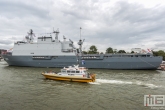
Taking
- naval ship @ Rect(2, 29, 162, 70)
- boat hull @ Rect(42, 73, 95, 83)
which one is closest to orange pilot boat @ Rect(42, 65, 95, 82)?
boat hull @ Rect(42, 73, 95, 83)

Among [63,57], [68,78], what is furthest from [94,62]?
[68,78]

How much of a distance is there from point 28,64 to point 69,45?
14380 millimetres

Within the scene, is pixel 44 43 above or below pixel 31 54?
above

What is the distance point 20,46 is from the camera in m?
49.0

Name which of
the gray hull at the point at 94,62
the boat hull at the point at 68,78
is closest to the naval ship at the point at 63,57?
the gray hull at the point at 94,62

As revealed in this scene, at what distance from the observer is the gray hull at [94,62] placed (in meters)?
38.8

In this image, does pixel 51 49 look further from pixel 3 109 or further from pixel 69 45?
pixel 3 109

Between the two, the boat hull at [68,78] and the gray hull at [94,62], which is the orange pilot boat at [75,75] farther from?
the gray hull at [94,62]

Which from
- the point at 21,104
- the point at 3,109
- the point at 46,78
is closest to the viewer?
the point at 3,109

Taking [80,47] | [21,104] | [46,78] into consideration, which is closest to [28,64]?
[80,47]

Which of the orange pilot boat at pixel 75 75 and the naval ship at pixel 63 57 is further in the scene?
the naval ship at pixel 63 57

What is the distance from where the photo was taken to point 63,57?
43.1 meters

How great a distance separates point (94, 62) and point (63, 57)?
9492mm

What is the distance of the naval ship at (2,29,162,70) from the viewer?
39250 millimetres
